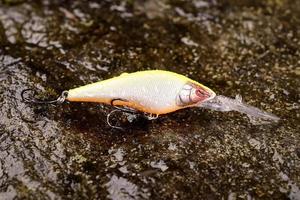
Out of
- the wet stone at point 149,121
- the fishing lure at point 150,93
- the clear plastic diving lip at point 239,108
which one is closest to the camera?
the wet stone at point 149,121

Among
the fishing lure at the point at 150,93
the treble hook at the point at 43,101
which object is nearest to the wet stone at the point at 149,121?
the treble hook at the point at 43,101

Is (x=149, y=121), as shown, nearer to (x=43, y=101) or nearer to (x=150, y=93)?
(x=150, y=93)

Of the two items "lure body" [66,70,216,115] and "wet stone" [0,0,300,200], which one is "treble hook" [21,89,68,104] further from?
"lure body" [66,70,216,115]

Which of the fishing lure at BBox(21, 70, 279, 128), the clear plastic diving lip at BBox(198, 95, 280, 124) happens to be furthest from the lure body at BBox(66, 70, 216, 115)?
the clear plastic diving lip at BBox(198, 95, 280, 124)

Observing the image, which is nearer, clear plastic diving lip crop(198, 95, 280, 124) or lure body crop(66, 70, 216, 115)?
lure body crop(66, 70, 216, 115)

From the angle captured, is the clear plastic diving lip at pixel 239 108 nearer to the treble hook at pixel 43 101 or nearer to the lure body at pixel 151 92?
the lure body at pixel 151 92
